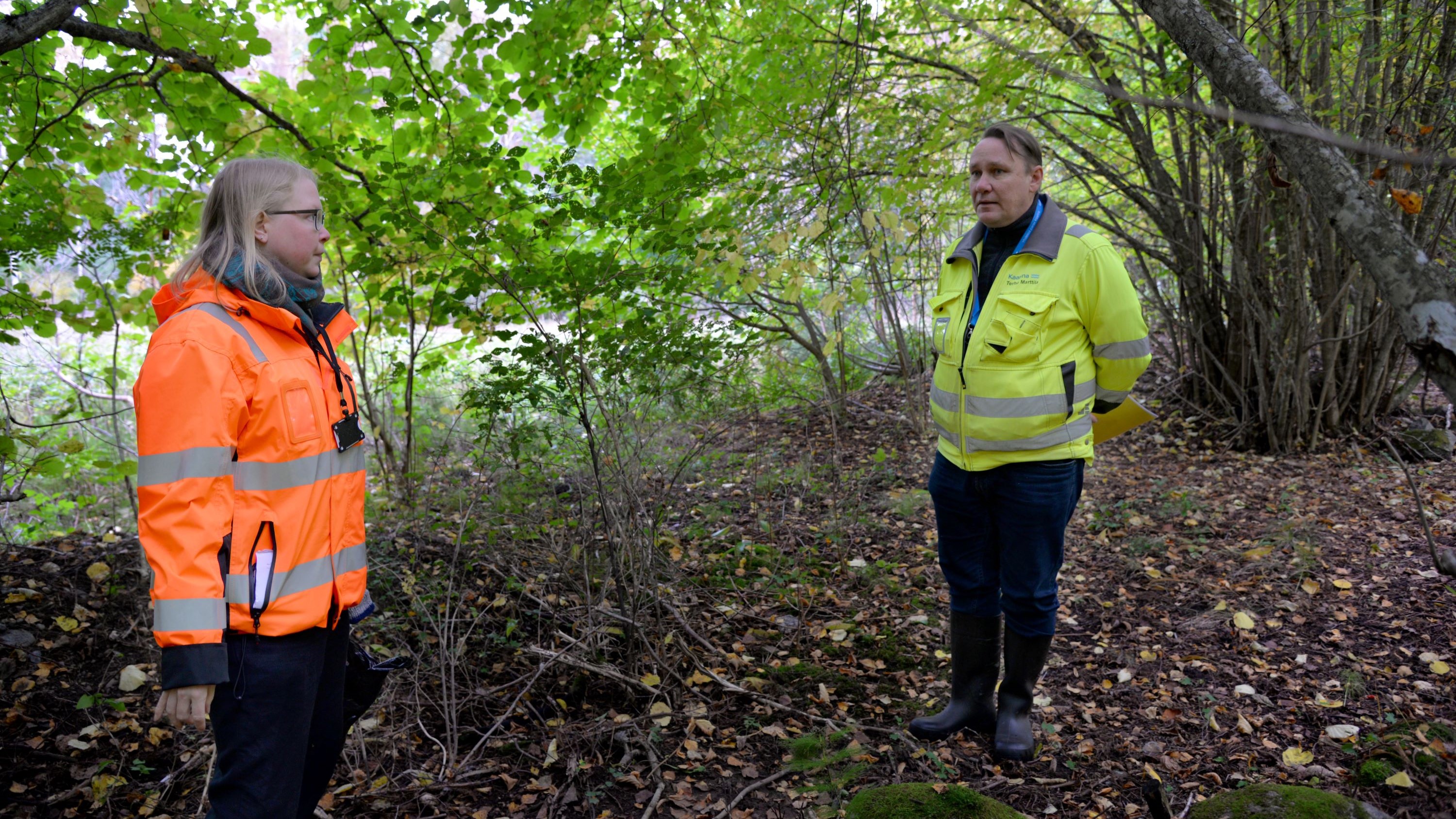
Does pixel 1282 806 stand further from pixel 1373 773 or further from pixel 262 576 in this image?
pixel 262 576

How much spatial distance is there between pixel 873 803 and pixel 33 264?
16.0 feet

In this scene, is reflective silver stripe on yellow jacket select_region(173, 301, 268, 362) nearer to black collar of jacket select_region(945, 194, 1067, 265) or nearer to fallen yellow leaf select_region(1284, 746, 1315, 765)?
black collar of jacket select_region(945, 194, 1067, 265)

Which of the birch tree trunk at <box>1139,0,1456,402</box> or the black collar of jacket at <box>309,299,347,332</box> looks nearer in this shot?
the birch tree trunk at <box>1139,0,1456,402</box>

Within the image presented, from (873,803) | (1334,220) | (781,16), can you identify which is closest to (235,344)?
(873,803)

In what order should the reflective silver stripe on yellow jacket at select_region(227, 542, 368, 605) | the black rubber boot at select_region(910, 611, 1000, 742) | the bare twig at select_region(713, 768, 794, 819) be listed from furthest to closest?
the black rubber boot at select_region(910, 611, 1000, 742) < the bare twig at select_region(713, 768, 794, 819) < the reflective silver stripe on yellow jacket at select_region(227, 542, 368, 605)

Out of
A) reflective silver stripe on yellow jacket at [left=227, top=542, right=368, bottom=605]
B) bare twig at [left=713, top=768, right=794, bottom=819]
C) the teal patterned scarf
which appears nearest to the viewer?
reflective silver stripe on yellow jacket at [left=227, top=542, right=368, bottom=605]

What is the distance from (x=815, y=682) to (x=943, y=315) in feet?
5.36

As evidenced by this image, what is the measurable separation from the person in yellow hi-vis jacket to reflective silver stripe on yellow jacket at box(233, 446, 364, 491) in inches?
73.1

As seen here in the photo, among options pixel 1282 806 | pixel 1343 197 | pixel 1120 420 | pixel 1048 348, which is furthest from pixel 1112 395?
pixel 1282 806

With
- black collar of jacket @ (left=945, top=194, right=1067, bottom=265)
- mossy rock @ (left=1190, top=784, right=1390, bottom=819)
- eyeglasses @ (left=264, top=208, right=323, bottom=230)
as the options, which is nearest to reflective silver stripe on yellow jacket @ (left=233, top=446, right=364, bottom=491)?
eyeglasses @ (left=264, top=208, right=323, bottom=230)

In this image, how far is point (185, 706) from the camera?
1486mm

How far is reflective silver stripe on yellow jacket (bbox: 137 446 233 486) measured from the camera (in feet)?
4.94

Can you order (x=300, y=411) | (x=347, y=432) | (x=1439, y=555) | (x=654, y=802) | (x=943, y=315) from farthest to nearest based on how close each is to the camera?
(x=1439, y=555)
(x=943, y=315)
(x=654, y=802)
(x=347, y=432)
(x=300, y=411)

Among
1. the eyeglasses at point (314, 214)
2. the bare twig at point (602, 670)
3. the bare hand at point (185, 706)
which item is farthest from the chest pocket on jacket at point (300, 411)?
the bare twig at point (602, 670)
